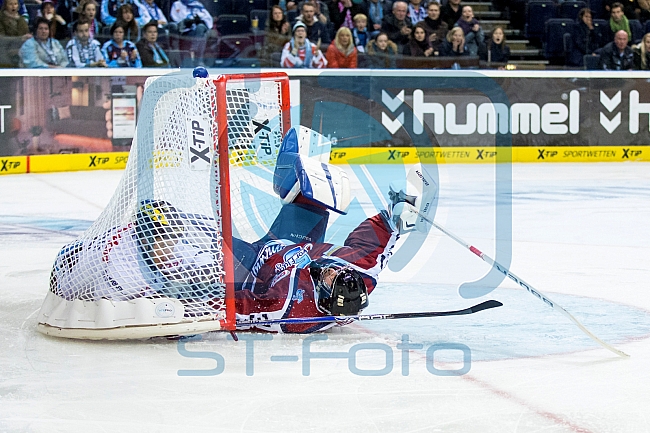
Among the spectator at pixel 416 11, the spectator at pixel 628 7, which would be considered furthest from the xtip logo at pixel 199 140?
the spectator at pixel 628 7

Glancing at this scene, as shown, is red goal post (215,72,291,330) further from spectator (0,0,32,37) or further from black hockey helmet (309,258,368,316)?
spectator (0,0,32,37)

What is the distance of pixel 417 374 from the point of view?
267 cm

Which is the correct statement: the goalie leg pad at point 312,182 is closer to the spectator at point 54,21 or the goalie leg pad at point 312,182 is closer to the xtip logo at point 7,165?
the xtip logo at point 7,165

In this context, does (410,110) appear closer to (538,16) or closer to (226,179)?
(538,16)

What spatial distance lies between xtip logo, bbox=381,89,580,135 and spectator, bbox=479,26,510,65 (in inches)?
22.4

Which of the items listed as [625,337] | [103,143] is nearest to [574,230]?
[625,337]

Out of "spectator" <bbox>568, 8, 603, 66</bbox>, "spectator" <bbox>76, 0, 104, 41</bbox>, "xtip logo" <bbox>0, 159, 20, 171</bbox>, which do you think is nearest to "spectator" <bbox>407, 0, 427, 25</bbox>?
"spectator" <bbox>568, 8, 603, 66</bbox>

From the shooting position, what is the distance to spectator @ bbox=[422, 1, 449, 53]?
30.3ft

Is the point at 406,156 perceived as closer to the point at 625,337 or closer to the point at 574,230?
the point at 574,230

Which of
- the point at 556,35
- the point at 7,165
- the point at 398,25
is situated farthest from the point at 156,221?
the point at 556,35

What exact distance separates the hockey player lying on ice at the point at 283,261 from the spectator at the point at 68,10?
588 centimetres

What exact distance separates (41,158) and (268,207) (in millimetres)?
4861

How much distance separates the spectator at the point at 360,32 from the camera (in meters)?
9.27

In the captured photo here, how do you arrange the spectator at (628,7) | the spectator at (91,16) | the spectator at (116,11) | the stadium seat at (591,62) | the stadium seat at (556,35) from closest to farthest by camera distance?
the spectator at (91,16), the spectator at (116,11), the stadium seat at (591,62), the stadium seat at (556,35), the spectator at (628,7)
